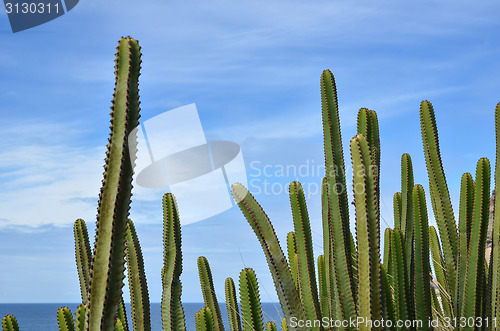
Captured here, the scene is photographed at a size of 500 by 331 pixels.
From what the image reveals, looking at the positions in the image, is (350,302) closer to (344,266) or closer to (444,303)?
(344,266)

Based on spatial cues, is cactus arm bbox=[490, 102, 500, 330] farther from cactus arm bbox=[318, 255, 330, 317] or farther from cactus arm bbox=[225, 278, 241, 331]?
cactus arm bbox=[225, 278, 241, 331]

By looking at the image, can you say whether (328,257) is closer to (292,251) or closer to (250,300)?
(292,251)

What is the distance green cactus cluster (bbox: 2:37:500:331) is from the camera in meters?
1.99

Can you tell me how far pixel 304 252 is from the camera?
2992mm

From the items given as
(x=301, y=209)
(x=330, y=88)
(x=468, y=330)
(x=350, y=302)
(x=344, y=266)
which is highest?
(x=330, y=88)

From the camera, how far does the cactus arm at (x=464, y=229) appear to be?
373 cm

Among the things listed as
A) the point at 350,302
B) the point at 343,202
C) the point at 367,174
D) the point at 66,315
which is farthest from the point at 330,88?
the point at 66,315

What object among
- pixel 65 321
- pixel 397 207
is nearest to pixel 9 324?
pixel 65 321

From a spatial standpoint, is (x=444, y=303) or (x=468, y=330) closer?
(x=468, y=330)

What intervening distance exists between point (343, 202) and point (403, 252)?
662mm

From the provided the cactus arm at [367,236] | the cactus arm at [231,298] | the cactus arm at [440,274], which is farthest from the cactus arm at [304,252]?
the cactus arm at [440,274]

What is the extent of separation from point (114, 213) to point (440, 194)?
286 centimetres

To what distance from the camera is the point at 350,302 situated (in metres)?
2.73

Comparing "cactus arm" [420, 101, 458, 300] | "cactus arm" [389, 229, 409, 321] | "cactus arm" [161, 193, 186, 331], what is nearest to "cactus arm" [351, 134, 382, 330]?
"cactus arm" [389, 229, 409, 321]
